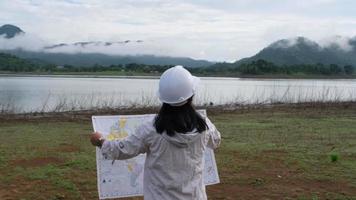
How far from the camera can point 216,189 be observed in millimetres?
6316

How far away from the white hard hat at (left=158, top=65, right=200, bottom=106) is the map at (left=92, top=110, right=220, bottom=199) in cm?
139

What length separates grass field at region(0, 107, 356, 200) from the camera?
6191 millimetres

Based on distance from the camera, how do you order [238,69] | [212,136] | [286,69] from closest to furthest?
[212,136] → [286,69] → [238,69]

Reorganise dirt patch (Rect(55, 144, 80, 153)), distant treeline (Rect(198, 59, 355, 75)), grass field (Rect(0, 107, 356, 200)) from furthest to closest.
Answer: distant treeline (Rect(198, 59, 355, 75)) < dirt patch (Rect(55, 144, 80, 153)) < grass field (Rect(0, 107, 356, 200))

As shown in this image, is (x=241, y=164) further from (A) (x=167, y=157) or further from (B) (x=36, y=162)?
(A) (x=167, y=157)

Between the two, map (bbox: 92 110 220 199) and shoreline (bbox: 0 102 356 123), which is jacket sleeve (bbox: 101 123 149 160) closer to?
map (bbox: 92 110 220 199)

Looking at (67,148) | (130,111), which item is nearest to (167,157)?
(67,148)

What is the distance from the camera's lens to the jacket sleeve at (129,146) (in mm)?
2607

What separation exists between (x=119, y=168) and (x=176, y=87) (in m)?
1.69

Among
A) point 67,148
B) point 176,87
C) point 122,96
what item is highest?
point 176,87

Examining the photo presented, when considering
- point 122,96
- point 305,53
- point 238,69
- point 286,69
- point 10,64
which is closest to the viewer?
point 122,96

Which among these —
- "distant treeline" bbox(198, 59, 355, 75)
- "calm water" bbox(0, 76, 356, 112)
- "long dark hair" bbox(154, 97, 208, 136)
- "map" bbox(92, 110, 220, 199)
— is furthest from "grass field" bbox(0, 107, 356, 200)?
"distant treeline" bbox(198, 59, 355, 75)

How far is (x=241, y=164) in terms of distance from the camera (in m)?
7.91

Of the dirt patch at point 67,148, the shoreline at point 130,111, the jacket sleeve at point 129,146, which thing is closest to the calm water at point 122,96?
the shoreline at point 130,111
